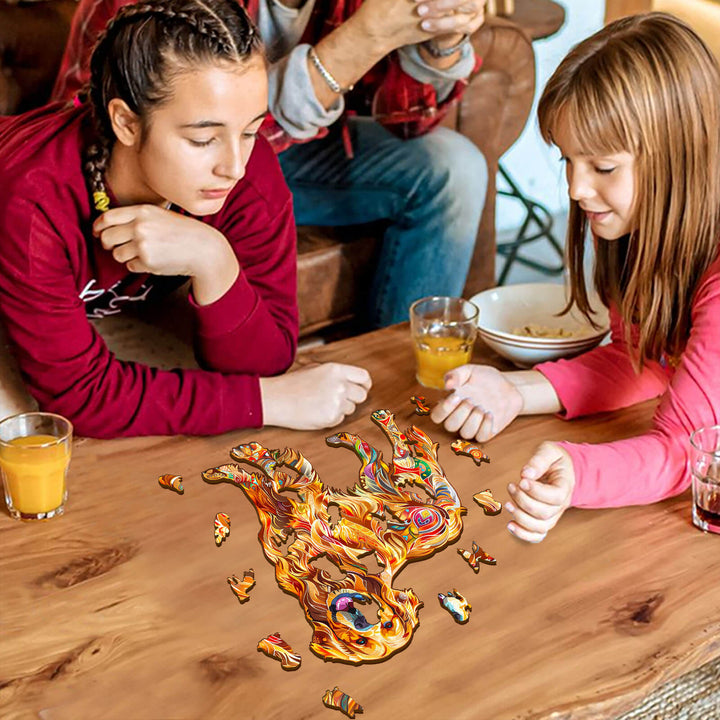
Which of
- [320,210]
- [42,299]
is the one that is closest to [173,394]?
[42,299]

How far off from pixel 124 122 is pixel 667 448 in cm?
80

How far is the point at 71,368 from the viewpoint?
1.42 metres

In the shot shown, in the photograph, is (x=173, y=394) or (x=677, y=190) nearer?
(x=677, y=190)

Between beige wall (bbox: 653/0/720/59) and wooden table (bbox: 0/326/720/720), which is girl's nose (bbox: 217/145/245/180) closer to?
wooden table (bbox: 0/326/720/720)

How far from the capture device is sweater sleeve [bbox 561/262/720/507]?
48.7 inches

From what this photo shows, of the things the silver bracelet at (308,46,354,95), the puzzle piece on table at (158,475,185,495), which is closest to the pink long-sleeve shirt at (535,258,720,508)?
the puzzle piece on table at (158,475,185,495)

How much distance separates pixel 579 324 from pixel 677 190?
400 millimetres

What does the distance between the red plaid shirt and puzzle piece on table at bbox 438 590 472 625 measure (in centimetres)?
104

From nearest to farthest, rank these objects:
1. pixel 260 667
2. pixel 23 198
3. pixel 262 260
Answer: pixel 260 667
pixel 23 198
pixel 262 260

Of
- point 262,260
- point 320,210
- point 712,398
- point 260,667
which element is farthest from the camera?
point 320,210

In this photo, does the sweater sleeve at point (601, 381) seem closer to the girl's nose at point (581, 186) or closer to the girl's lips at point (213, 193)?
the girl's nose at point (581, 186)

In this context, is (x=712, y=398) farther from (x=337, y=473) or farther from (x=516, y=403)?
(x=337, y=473)

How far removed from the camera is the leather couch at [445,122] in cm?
207

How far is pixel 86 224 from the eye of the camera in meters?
1.45
